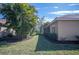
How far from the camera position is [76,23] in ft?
31.4

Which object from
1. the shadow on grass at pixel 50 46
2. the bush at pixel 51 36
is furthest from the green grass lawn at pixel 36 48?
the bush at pixel 51 36

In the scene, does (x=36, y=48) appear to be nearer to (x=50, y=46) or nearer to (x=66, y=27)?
(x=50, y=46)

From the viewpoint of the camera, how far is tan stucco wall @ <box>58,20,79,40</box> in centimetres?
961

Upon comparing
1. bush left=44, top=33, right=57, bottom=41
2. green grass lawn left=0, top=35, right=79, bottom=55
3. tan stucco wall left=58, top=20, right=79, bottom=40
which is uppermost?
tan stucco wall left=58, top=20, right=79, bottom=40

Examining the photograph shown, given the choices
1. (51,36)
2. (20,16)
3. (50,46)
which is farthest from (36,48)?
(20,16)

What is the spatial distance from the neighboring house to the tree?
57cm

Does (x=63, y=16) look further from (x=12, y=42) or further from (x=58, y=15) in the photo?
(x=12, y=42)

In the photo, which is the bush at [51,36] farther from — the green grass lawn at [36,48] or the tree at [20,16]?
the tree at [20,16]

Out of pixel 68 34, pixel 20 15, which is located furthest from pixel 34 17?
pixel 68 34

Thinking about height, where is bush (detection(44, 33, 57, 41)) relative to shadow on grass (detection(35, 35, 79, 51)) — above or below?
above

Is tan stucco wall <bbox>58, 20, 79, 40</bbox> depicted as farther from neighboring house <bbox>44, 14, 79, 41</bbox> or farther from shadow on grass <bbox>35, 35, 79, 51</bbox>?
shadow on grass <bbox>35, 35, 79, 51</bbox>

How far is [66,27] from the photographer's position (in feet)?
31.9

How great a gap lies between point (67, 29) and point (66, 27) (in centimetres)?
7

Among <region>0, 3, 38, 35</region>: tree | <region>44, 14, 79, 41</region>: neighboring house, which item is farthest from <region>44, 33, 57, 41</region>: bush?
<region>0, 3, 38, 35</region>: tree
